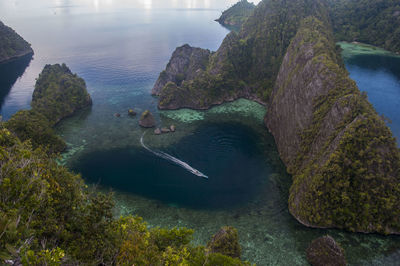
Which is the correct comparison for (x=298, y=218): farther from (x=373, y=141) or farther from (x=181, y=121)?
(x=181, y=121)

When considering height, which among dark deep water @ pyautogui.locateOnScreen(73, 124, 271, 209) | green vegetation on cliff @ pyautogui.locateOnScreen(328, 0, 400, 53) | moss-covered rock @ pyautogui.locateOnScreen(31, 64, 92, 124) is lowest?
dark deep water @ pyautogui.locateOnScreen(73, 124, 271, 209)

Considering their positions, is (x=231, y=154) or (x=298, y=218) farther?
(x=231, y=154)

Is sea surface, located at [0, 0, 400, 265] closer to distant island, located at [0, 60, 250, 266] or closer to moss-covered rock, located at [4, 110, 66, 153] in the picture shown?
moss-covered rock, located at [4, 110, 66, 153]

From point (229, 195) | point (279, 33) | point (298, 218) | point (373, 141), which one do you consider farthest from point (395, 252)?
point (279, 33)

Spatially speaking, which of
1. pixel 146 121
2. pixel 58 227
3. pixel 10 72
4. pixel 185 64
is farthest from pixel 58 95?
pixel 58 227

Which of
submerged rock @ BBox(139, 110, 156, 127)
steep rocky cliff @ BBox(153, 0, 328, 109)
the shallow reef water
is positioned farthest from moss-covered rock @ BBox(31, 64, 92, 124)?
the shallow reef water

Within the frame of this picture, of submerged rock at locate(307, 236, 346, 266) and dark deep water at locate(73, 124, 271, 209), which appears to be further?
dark deep water at locate(73, 124, 271, 209)
